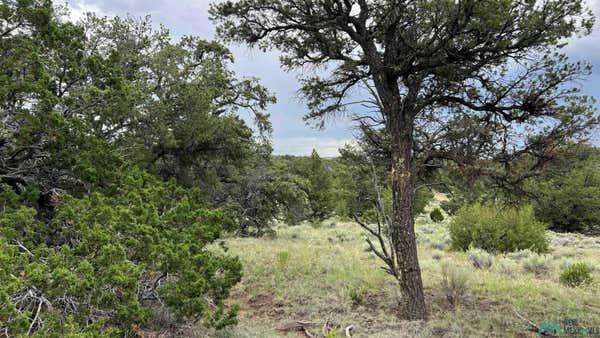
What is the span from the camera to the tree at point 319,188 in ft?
89.1

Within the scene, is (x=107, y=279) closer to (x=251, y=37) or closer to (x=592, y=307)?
(x=251, y=37)

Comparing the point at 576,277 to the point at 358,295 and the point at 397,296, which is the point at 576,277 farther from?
the point at 358,295

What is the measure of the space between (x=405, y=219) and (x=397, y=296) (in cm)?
185

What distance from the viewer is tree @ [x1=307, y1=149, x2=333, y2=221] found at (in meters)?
27.2

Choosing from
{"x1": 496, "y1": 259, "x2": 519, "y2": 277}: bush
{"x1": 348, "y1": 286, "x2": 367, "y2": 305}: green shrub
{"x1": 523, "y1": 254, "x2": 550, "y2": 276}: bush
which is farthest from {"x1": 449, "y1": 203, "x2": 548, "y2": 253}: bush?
{"x1": 348, "y1": 286, "x2": 367, "y2": 305}: green shrub

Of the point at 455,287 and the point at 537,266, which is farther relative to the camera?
the point at 537,266

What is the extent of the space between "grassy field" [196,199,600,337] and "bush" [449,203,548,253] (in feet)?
10.9

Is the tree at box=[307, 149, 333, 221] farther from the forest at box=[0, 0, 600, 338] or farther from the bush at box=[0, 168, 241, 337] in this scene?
the bush at box=[0, 168, 241, 337]

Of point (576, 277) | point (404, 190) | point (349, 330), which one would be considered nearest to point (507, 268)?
point (576, 277)

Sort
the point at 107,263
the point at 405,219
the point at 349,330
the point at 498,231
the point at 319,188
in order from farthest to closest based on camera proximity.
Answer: the point at 319,188
the point at 498,231
the point at 405,219
the point at 349,330
the point at 107,263

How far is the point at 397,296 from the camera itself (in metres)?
7.10

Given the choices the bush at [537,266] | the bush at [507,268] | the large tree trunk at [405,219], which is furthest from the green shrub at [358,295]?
the bush at [537,266]

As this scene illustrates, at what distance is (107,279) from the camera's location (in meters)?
4.04

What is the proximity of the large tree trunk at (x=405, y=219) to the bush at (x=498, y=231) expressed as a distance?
8157mm
